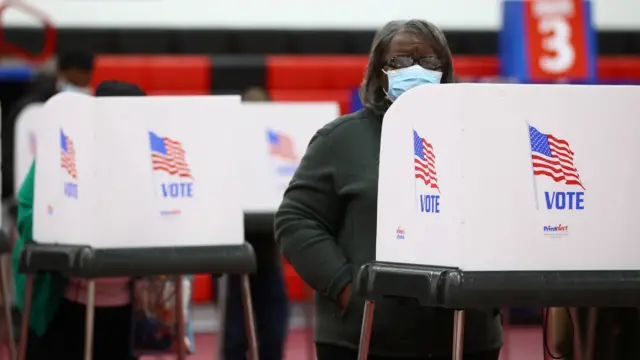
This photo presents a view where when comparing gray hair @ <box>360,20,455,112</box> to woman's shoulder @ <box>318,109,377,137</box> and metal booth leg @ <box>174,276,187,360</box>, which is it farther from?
metal booth leg @ <box>174,276,187,360</box>

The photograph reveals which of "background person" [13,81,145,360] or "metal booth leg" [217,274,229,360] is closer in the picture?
"background person" [13,81,145,360]

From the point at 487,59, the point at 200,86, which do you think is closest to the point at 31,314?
the point at 200,86

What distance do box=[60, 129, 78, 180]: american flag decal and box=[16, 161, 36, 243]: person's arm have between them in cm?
31

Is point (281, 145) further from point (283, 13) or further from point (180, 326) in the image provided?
point (283, 13)

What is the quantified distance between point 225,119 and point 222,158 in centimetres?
11

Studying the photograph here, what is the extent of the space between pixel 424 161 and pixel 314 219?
16.8 inches

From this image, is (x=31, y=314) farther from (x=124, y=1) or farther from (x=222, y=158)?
(x=124, y=1)

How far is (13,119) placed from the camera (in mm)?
7246

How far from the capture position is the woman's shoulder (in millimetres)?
2801

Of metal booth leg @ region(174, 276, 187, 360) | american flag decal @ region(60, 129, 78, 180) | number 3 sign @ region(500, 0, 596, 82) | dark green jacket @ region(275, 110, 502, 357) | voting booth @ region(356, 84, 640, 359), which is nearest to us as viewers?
voting booth @ region(356, 84, 640, 359)

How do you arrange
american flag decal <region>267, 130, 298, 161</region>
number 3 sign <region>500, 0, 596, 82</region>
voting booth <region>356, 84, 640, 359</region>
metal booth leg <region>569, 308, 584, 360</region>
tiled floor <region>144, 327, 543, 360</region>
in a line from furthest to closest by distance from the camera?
number 3 sign <region>500, 0, 596, 82</region> → tiled floor <region>144, 327, 543, 360</region> → american flag decal <region>267, 130, 298, 161</region> → metal booth leg <region>569, 308, 584, 360</region> → voting booth <region>356, 84, 640, 359</region>

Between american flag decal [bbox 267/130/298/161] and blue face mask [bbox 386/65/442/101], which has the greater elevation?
Result: blue face mask [bbox 386/65/442/101]

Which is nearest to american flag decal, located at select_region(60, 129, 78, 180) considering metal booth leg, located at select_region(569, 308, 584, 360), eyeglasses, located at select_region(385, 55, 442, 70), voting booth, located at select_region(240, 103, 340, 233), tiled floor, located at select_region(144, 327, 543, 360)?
eyeglasses, located at select_region(385, 55, 442, 70)

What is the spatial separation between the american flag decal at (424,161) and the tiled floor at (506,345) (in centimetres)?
353
